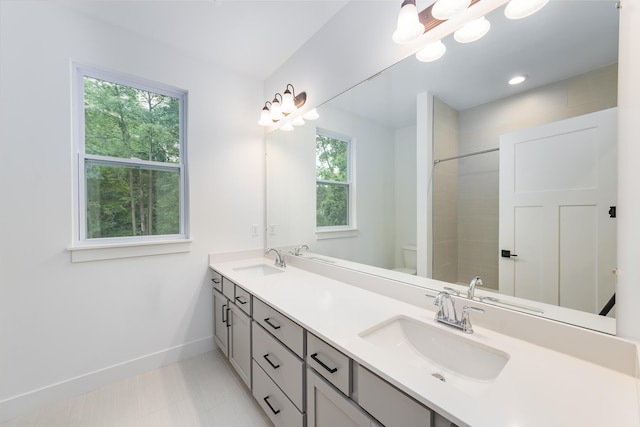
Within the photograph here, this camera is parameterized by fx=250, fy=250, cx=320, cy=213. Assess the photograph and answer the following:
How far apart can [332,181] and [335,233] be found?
40 centimetres

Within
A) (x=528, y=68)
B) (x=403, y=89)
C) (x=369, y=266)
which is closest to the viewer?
(x=528, y=68)

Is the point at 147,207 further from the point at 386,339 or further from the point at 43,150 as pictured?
the point at 386,339

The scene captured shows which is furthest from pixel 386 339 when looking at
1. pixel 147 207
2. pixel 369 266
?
pixel 147 207

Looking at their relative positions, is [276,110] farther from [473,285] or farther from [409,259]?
[473,285]

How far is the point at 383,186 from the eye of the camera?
1.56 m

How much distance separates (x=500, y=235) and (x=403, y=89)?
918mm

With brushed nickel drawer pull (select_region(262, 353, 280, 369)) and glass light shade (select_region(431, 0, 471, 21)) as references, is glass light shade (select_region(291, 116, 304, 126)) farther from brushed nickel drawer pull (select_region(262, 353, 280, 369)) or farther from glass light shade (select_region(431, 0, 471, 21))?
brushed nickel drawer pull (select_region(262, 353, 280, 369))

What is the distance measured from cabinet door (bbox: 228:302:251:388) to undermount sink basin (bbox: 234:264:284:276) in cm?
37

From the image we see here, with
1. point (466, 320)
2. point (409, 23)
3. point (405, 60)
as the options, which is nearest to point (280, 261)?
point (466, 320)

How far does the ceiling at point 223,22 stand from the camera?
1.67m

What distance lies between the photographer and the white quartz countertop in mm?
604

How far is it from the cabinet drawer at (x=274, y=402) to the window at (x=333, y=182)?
1070 mm

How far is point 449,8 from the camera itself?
1049mm

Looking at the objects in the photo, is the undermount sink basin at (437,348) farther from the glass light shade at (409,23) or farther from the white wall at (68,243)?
the white wall at (68,243)
